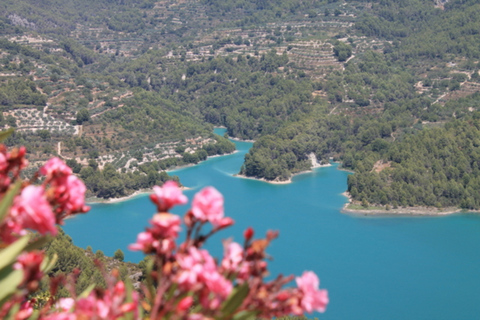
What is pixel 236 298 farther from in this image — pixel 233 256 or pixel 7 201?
pixel 7 201

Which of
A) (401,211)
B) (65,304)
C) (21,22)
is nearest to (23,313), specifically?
(65,304)

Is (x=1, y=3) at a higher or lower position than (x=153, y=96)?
higher

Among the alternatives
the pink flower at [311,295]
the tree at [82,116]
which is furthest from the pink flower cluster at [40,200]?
the tree at [82,116]

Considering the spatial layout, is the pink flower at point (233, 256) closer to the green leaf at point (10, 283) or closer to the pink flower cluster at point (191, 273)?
the pink flower cluster at point (191, 273)

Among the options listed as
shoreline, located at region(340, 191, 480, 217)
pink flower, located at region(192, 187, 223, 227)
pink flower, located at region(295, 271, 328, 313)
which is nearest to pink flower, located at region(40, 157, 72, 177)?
pink flower, located at region(192, 187, 223, 227)

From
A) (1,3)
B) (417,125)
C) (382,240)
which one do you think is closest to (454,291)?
(382,240)

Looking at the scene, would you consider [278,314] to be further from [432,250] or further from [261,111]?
[261,111]
